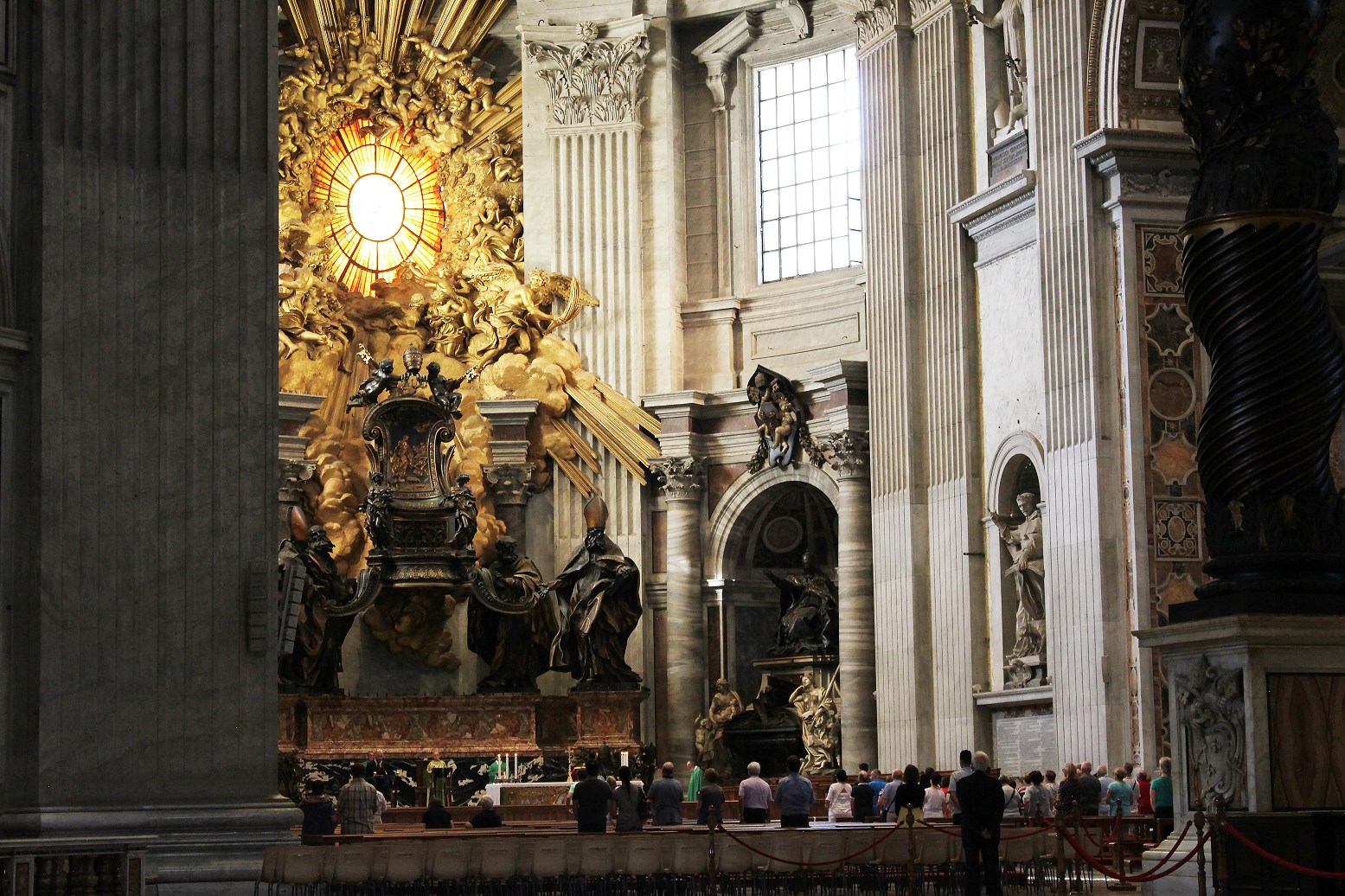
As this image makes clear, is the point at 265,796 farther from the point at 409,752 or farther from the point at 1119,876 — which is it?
the point at 409,752

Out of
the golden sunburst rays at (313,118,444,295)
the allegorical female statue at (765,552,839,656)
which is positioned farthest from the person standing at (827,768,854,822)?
the golden sunburst rays at (313,118,444,295)

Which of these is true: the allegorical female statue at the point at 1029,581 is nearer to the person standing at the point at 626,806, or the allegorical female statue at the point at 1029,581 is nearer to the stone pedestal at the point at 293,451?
the person standing at the point at 626,806

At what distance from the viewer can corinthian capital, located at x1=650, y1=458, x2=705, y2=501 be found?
25.0 meters

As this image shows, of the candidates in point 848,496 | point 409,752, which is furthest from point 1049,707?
point 409,752

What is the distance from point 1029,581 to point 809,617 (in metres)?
4.52

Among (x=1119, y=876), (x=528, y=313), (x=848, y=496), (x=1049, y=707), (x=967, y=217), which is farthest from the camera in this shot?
(x=528, y=313)

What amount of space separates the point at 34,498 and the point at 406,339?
1489cm

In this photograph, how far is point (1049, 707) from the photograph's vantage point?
18922 mm

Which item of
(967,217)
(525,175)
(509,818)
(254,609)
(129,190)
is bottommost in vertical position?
(509,818)

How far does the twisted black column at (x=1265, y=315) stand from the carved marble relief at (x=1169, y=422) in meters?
8.02

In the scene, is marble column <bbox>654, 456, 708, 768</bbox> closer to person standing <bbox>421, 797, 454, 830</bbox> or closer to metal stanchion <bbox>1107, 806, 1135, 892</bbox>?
person standing <bbox>421, 797, 454, 830</bbox>

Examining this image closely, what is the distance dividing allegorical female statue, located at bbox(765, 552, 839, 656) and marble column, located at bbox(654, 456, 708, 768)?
4.12 ft

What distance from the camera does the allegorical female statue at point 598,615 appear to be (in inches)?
930

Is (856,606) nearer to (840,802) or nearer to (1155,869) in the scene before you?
(840,802)
